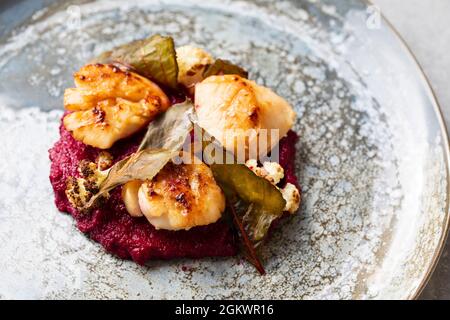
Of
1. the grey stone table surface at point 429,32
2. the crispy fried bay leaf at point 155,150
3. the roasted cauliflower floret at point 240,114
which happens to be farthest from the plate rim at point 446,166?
the crispy fried bay leaf at point 155,150

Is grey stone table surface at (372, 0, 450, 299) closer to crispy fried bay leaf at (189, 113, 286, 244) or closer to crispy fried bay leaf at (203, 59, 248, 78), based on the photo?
crispy fried bay leaf at (203, 59, 248, 78)

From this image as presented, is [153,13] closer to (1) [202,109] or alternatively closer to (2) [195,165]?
(1) [202,109]

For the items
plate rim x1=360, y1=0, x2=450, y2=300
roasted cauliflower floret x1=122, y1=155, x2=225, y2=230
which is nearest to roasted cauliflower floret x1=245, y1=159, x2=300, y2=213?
roasted cauliflower floret x1=122, y1=155, x2=225, y2=230

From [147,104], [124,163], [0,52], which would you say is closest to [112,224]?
[124,163]

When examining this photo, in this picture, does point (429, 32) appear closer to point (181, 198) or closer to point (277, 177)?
point (277, 177)

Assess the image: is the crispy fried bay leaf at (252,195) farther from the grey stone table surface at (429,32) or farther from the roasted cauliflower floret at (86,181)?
the grey stone table surface at (429,32)
